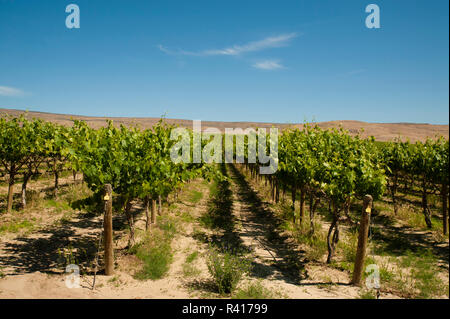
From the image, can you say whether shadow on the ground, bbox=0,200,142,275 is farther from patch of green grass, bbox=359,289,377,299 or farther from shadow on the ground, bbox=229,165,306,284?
patch of green grass, bbox=359,289,377,299

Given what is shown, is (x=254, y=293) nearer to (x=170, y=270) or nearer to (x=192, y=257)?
(x=170, y=270)

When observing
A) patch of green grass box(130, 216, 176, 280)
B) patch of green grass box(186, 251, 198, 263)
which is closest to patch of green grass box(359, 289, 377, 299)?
patch of green grass box(186, 251, 198, 263)

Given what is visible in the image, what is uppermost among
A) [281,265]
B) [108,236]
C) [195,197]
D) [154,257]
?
[108,236]

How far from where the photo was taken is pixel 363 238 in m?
6.12

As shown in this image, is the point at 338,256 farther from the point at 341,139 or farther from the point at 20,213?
the point at 20,213

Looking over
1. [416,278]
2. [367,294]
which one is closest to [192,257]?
[367,294]

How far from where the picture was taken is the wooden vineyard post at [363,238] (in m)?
6.07

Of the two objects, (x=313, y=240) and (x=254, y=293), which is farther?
(x=313, y=240)

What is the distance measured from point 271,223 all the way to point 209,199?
4.87 metres

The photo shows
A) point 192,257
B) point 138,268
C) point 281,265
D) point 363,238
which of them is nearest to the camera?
point 363,238

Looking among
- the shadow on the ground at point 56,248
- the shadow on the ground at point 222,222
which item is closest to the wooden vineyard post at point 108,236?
the shadow on the ground at point 56,248

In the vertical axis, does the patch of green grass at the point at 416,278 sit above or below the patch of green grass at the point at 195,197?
below

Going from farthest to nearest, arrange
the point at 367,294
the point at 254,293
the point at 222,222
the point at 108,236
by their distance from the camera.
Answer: the point at 222,222
the point at 108,236
the point at 367,294
the point at 254,293

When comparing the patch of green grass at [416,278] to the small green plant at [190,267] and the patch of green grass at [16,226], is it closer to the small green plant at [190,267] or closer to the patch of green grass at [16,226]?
the small green plant at [190,267]
